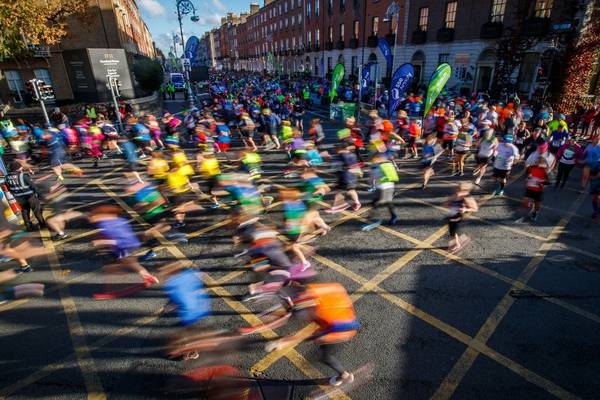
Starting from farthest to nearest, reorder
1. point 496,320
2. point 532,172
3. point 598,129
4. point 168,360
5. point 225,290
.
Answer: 1. point 598,129
2. point 532,172
3. point 225,290
4. point 496,320
5. point 168,360

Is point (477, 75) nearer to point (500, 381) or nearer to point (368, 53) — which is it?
point (368, 53)

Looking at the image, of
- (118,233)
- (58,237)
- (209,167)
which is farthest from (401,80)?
(58,237)

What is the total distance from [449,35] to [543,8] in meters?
7.04

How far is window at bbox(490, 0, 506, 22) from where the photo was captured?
22.7 metres

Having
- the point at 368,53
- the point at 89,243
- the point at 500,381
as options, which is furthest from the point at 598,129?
the point at 368,53

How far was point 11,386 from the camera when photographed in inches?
162

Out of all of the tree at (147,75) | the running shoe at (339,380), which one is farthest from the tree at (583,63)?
the tree at (147,75)

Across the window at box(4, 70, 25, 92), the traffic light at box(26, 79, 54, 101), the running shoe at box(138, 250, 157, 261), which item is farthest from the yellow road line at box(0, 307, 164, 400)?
the window at box(4, 70, 25, 92)

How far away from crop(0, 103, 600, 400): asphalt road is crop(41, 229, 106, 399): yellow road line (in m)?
0.02

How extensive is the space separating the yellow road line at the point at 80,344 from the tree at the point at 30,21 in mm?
18551

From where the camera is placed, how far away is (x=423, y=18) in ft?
95.5

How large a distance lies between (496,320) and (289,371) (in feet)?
11.1

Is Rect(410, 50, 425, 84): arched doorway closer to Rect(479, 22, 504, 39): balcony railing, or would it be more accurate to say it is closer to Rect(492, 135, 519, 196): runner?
Rect(479, 22, 504, 39): balcony railing

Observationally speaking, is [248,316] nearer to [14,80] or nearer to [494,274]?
[494,274]
